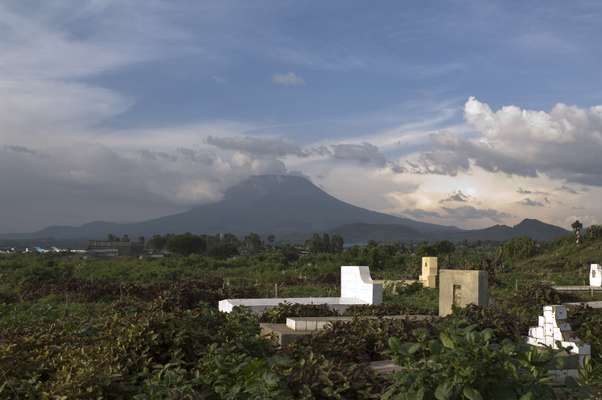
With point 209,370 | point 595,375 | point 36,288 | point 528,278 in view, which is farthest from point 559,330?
point 528,278

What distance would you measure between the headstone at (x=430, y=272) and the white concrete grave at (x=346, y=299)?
533 centimetres

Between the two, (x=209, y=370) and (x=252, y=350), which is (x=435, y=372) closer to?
(x=209, y=370)

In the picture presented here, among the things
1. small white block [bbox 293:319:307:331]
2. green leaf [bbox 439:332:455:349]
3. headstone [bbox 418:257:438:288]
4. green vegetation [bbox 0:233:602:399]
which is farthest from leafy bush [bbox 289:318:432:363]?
headstone [bbox 418:257:438:288]

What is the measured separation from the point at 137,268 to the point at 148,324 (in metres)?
20.4

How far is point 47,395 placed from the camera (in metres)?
5.42

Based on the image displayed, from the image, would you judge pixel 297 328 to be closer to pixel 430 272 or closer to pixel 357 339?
pixel 357 339

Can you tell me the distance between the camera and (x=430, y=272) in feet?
67.8

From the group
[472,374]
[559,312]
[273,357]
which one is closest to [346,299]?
[559,312]

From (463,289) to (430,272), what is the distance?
32.5ft

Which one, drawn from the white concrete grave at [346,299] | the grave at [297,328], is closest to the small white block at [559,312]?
the grave at [297,328]

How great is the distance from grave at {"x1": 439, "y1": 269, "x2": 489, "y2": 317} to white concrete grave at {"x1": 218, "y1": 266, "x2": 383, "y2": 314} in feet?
8.78

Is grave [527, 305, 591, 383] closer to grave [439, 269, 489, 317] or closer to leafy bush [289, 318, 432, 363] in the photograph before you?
leafy bush [289, 318, 432, 363]

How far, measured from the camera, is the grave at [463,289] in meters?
10.7

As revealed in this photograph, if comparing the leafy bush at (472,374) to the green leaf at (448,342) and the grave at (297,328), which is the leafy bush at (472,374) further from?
the grave at (297,328)
